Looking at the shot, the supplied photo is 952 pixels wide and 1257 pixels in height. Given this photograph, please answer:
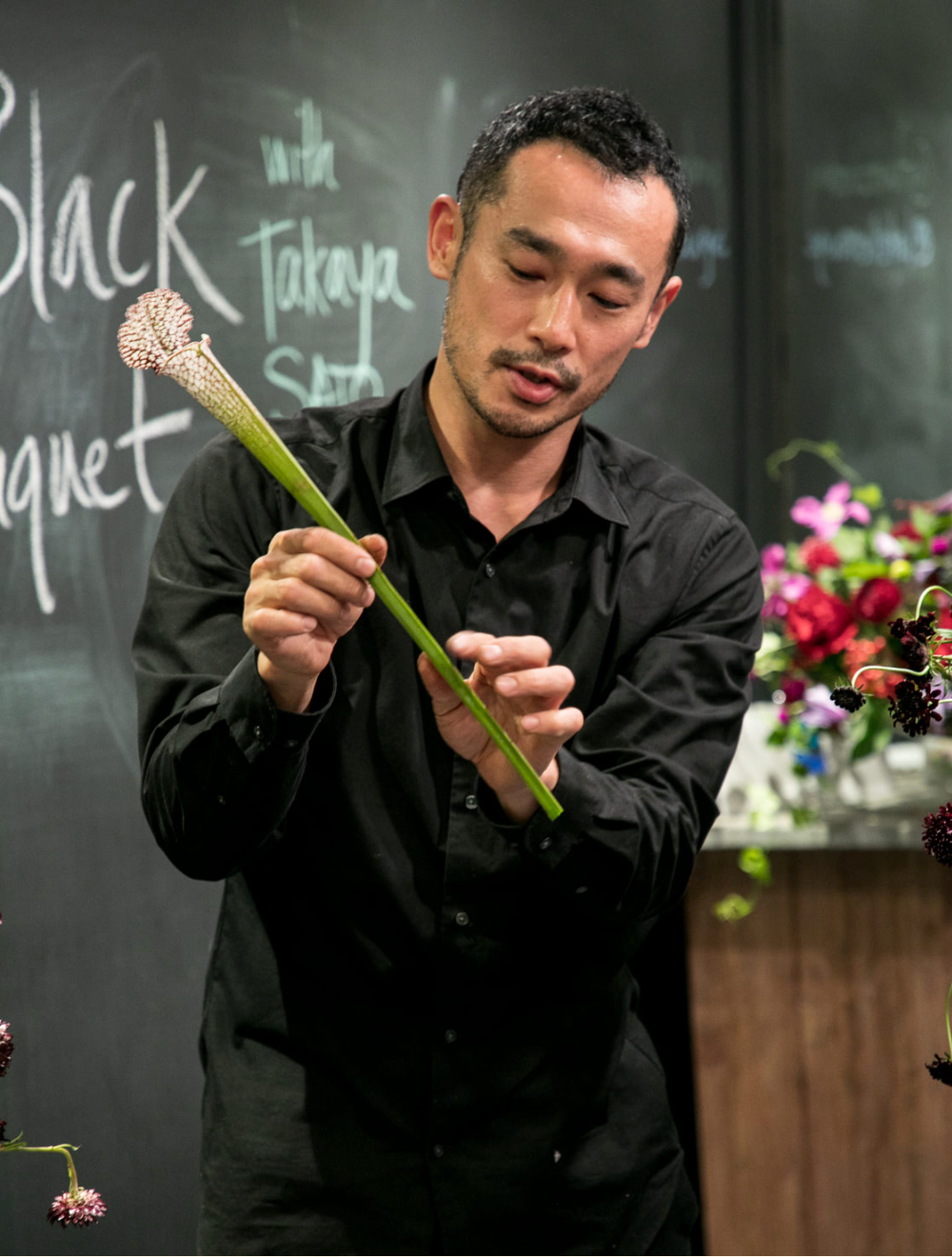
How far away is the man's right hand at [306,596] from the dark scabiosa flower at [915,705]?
1.16ft

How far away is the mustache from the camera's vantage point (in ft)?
3.95

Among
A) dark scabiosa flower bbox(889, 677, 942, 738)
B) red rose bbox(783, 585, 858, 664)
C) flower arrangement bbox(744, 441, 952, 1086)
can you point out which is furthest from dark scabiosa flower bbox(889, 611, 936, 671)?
red rose bbox(783, 585, 858, 664)

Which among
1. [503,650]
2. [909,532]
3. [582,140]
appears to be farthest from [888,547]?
[503,650]

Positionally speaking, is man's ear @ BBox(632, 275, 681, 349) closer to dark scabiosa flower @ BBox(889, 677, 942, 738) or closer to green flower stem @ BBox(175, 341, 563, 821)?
Result: green flower stem @ BBox(175, 341, 563, 821)

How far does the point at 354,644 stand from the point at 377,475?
7.5 inches

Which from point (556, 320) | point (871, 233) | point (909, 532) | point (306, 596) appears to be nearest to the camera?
point (306, 596)

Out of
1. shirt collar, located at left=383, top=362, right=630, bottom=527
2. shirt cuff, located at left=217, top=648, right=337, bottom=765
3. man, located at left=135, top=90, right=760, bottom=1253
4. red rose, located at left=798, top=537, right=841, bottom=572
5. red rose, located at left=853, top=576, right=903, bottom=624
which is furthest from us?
red rose, located at left=798, top=537, right=841, bottom=572

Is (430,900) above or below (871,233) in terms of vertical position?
below

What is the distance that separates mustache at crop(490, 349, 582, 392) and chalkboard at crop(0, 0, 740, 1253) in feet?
2.76

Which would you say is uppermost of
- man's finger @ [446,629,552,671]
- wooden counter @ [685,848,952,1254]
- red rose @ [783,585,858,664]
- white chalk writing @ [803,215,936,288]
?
white chalk writing @ [803,215,936,288]

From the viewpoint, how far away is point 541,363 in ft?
3.95

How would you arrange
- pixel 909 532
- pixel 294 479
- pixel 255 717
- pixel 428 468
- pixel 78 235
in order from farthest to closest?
pixel 909 532 < pixel 78 235 < pixel 428 468 < pixel 255 717 < pixel 294 479

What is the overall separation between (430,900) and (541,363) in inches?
20.6

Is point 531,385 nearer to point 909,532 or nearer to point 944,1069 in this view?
point 944,1069
